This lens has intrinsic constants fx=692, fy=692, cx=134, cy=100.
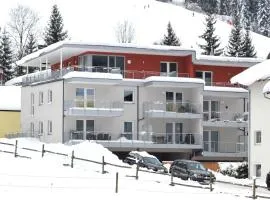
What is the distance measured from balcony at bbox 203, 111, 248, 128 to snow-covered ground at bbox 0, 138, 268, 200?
70.4 ft

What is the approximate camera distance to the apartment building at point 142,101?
54844 millimetres

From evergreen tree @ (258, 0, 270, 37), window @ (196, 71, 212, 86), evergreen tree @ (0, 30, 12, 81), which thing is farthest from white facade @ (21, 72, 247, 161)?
evergreen tree @ (258, 0, 270, 37)

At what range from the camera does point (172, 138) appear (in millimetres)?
57375

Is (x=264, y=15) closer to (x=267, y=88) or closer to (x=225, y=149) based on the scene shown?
(x=225, y=149)

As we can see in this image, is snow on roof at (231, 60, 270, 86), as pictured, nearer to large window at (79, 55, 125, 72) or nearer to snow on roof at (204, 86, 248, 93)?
snow on roof at (204, 86, 248, 93)

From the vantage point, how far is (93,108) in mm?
54312

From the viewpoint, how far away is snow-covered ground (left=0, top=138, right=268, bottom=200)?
90.1ft

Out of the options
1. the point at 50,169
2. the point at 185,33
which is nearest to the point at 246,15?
the point at 185,33

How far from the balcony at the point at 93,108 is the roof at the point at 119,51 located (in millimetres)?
4453

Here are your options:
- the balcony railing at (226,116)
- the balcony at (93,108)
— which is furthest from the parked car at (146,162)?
the balcony railing at (226,116)

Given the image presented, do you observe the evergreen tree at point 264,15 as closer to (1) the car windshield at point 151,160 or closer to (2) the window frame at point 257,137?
(2) the window frame at point 257,137

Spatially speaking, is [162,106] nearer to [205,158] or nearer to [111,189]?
[205,158]

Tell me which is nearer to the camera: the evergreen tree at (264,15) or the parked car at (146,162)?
the parked car at (146,162)

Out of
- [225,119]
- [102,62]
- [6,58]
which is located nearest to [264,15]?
[6,58]
